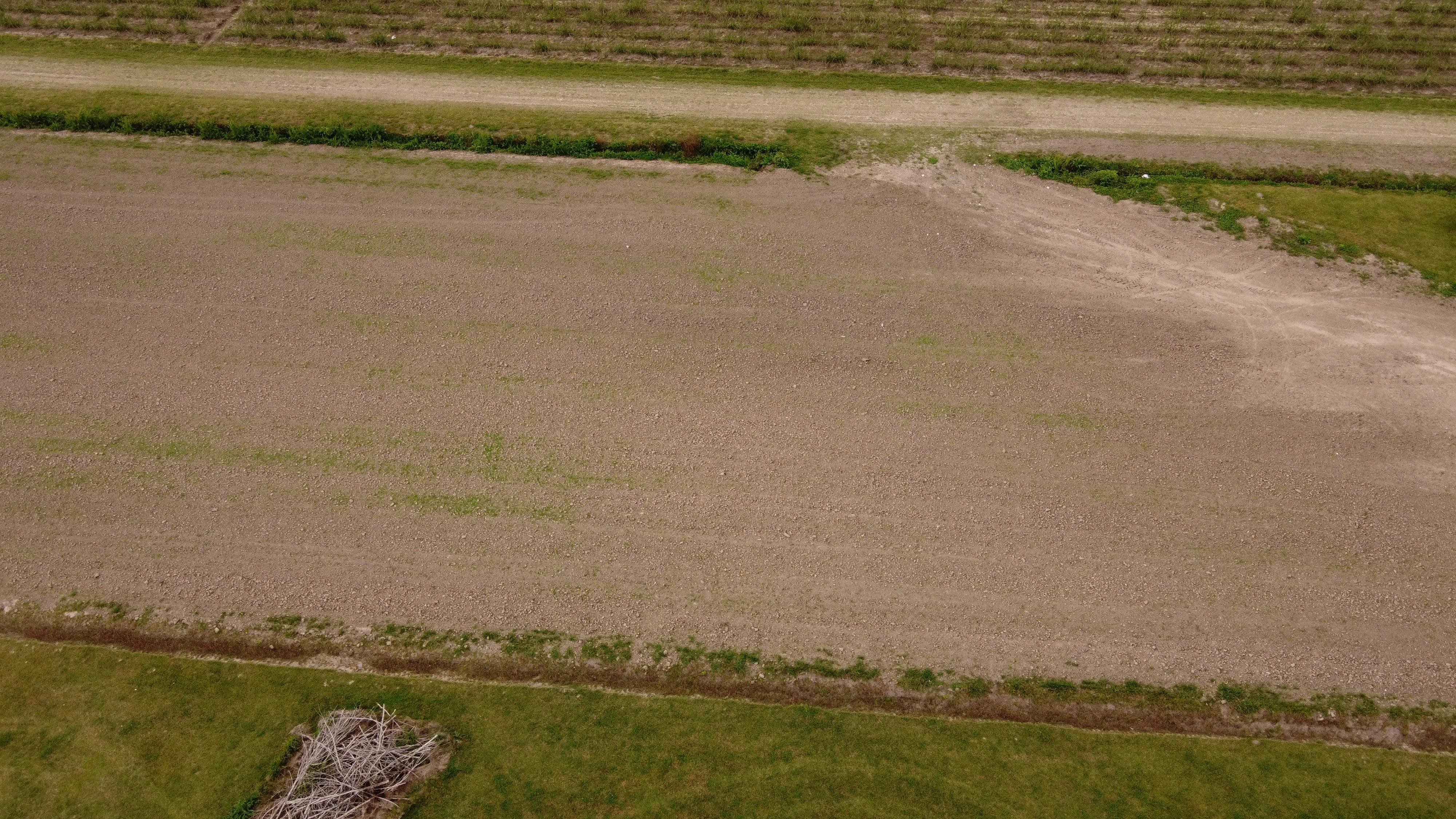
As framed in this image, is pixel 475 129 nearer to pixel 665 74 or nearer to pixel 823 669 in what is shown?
pixel 665 74

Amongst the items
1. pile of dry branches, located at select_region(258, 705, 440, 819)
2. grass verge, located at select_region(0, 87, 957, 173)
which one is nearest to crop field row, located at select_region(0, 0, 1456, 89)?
grass verge, located at select_region(0, 87, 957, 173)

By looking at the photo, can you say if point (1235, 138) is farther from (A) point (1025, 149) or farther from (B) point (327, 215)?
(B) point (327, 215)

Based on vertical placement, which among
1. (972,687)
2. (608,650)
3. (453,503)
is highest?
(453,503)

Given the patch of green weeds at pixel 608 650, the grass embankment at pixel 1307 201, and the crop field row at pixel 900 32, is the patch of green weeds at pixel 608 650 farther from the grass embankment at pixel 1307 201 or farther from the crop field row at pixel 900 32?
the crop field row at pixel 900 32

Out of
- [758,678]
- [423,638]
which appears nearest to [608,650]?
[758,678]

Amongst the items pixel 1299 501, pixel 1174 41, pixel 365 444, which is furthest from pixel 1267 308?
pixel 365 444

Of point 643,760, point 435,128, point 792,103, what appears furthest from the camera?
point 792,103
